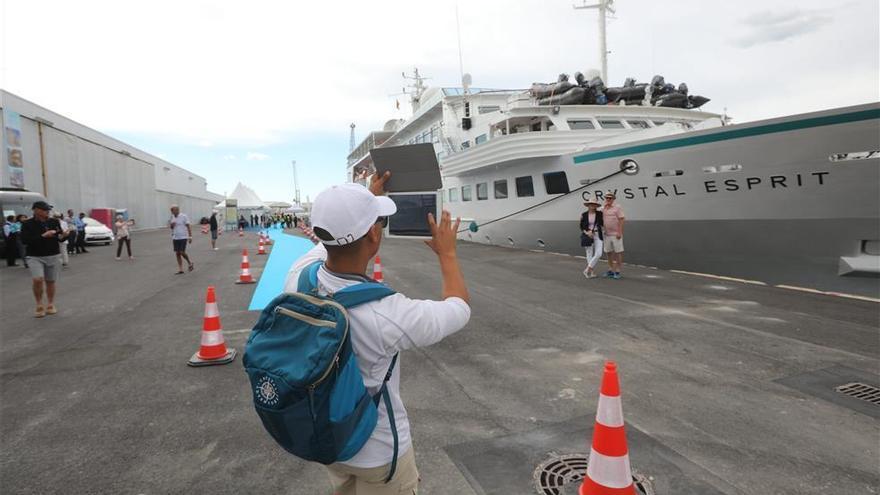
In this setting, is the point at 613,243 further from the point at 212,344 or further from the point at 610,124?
the point at 212,344

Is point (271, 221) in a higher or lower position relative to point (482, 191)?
higher

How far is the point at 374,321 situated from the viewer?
1.46m

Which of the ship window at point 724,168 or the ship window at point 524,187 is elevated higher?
the ship window at point 524,187

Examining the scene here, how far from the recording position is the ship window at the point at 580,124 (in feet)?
49.4

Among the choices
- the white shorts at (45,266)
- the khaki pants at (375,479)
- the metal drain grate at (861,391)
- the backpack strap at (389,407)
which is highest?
the white shorts at (45,266)

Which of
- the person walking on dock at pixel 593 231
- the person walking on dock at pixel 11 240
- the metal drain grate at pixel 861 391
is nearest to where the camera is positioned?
the metal drain grate at pixel 861 391

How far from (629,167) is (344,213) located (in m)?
10.8

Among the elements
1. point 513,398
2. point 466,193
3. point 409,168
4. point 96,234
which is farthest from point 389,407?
point 96,234

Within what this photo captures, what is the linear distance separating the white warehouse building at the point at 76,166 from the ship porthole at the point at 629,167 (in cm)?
2518

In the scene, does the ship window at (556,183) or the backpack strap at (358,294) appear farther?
the ship window at (556,183)

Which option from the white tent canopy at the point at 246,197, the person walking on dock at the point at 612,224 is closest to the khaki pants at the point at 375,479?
the person walking on dock at the point at 612,224

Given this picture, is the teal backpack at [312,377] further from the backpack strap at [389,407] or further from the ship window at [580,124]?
the ship window at [580,124]

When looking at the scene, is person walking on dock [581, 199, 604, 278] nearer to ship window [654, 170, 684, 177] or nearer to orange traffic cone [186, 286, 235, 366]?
ship window [654, 170, 684, 177]

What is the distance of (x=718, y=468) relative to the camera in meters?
2.96
